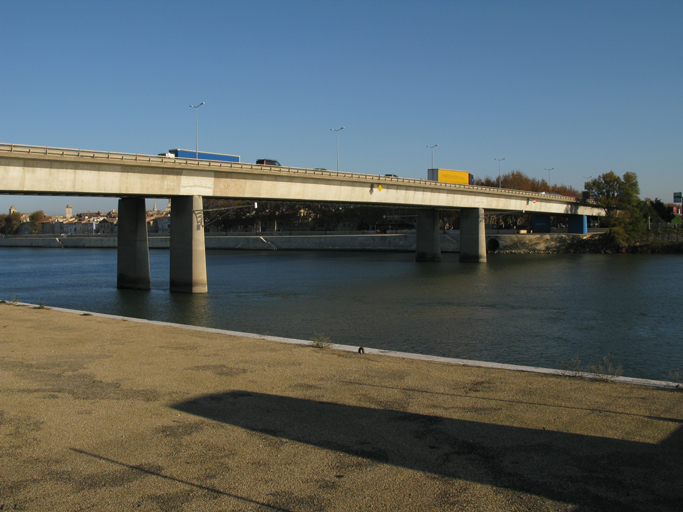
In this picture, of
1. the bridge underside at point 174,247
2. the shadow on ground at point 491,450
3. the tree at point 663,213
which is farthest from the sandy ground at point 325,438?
the tree at point 663,213

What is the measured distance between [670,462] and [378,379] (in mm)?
5032

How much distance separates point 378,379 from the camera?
1035cm

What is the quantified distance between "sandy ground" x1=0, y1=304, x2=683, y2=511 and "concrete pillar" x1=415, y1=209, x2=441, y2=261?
65.7 m

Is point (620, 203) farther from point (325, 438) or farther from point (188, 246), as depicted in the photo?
point (325, 438)

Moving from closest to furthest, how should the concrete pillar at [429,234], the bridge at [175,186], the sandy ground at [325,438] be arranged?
the sandy ground at [325,438] → the bridge at [175,186] → the concrete pillar at [429,234]

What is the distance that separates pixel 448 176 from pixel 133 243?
144 feet

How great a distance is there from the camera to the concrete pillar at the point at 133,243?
143 ft

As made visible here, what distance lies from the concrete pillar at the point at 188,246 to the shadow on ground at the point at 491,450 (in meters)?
32.3

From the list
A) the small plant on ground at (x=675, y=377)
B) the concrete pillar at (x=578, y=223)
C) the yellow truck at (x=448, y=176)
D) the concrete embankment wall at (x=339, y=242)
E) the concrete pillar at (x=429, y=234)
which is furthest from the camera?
the concrete pillar at (x=578, y=223)

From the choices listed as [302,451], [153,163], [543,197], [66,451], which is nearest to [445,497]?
[302,451]

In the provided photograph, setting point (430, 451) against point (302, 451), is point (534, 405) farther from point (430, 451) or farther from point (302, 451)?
point (302, 451)

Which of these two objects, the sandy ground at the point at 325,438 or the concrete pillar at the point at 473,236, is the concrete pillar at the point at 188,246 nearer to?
the sandy ground at the point at 325,438

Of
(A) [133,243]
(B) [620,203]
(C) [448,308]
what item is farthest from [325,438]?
(B) [620,203]

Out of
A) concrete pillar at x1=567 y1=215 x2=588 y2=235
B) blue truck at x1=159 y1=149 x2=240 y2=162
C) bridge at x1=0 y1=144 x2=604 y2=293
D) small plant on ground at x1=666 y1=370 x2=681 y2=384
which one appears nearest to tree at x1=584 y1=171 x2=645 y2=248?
concrete pillar at x1=567 y1=215 x2=588 y2=235
